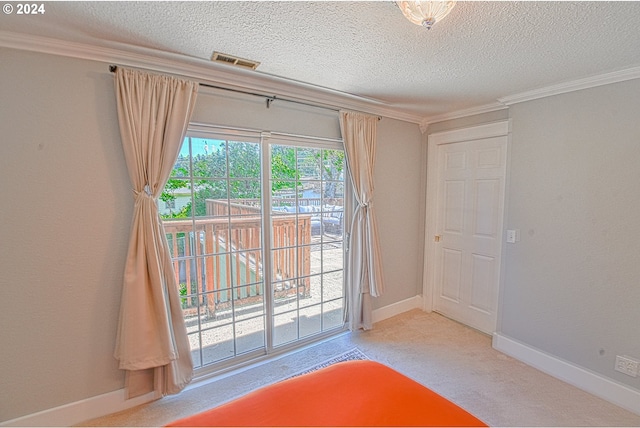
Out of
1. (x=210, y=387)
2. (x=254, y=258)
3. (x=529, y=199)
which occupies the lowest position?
(x=210, y=387)

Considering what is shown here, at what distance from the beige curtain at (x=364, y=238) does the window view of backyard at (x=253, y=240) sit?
0.17 m

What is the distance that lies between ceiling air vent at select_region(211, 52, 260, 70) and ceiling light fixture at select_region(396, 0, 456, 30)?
1203 millimetres

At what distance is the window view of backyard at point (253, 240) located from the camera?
227cm

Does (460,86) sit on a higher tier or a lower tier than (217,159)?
higher

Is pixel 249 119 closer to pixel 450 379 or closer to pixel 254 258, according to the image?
pixel 254 258

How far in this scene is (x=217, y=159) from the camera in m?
2.33

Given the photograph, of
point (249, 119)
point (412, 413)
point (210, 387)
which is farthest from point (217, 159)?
point (412, 413)

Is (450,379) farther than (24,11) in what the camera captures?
Yes

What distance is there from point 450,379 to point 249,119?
2783mm

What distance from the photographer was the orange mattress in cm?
114

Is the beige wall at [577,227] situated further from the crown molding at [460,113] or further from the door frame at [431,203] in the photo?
the door frame at [431,203]

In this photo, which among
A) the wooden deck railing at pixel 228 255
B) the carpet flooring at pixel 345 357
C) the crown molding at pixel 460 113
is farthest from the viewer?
the crown molding at pixel 460 113

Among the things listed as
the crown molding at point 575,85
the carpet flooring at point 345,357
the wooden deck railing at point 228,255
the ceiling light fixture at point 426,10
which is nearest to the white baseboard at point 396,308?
the carpet flooring at point 345,357

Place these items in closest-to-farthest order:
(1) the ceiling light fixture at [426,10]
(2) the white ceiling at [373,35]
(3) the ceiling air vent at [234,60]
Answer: (1) the ceiling light fixture at [426,10] → (2) the white ceiling at [373,35] → (3) the ceiling air vent at [234,60]
